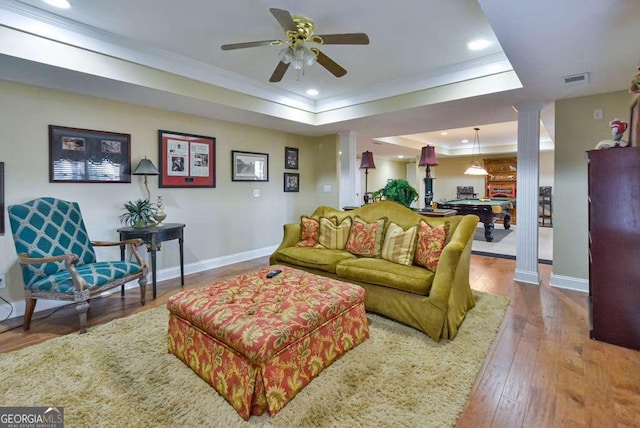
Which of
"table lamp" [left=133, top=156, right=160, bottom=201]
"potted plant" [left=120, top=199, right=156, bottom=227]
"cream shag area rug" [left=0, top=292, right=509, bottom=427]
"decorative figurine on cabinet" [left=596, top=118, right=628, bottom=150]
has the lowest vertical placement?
"cream shag area rug" [left=0, top=292, right=509, bottom=427]

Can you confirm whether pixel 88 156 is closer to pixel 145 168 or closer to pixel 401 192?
pixel 145 168

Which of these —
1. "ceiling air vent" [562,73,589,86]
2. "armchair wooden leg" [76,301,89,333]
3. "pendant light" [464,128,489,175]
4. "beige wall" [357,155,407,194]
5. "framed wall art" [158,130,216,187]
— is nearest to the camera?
"armchair wooden leg" [76,301,89,333]

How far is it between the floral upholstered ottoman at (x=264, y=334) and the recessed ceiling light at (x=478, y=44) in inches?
99.7

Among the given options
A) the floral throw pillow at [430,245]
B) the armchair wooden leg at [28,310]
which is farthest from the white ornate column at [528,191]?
the armchair wooden leg at [28,310]

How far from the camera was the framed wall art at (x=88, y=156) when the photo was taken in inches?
120

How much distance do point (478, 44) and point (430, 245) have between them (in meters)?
1.96

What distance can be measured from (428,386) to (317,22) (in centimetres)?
281

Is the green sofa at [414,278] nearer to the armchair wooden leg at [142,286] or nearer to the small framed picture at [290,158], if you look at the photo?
the armchair wooden leg at [142,286]

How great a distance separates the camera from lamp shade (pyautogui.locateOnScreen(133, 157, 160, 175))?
341 cm

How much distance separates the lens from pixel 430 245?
2.69 m

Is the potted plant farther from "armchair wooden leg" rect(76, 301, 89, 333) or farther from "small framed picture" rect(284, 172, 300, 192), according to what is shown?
"small framed picture" rect(284, 172, 300, 192)

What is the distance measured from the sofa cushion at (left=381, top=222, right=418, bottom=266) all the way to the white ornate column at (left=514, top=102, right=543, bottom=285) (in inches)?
70.2

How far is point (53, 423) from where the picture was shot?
1.56 meters

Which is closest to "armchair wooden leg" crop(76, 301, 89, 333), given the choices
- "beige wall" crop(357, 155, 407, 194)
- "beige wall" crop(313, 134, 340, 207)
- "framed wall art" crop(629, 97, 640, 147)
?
"beige wall" crop(313, 134, 340, 207)
